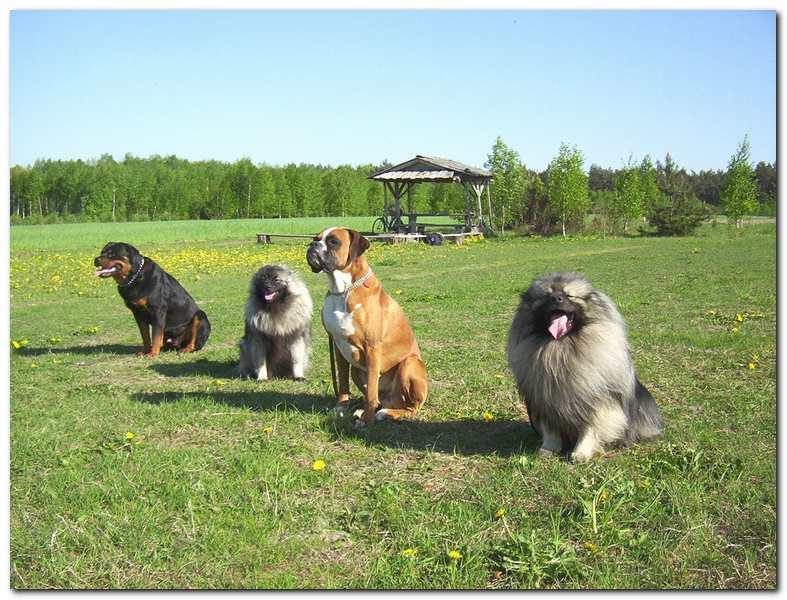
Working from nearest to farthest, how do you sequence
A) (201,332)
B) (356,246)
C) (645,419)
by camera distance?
(645,419) → (356,246) → (201,332)

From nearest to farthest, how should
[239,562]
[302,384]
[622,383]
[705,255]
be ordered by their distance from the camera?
[239,562] < [622,383] < [302,384] < [705,255]

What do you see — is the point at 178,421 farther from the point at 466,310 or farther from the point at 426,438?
the point at 466,310

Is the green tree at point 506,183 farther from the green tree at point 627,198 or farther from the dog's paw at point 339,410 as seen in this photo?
the dog's paw at point 339,410

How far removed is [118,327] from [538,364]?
9326 mm

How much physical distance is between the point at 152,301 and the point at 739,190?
3665 centimetres

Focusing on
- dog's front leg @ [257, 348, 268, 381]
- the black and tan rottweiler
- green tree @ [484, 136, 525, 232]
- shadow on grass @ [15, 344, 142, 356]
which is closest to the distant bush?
green tree @ [484, 136, 525, 232]

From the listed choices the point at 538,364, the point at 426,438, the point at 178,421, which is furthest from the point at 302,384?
the point at 538,364

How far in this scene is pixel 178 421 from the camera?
19.4ft

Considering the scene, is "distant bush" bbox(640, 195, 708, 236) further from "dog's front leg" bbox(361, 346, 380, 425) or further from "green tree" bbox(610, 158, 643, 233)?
"dog's front leg" bbox(361, 346, 380, 425)

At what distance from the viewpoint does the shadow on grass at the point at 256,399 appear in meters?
6.34

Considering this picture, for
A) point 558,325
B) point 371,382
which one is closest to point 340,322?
point 371,382

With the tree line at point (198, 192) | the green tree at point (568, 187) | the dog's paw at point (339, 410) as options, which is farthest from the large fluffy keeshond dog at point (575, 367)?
the tree line at point (198, 192)

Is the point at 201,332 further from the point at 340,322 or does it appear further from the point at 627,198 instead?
the point at 627,198

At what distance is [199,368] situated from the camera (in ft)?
27.5
